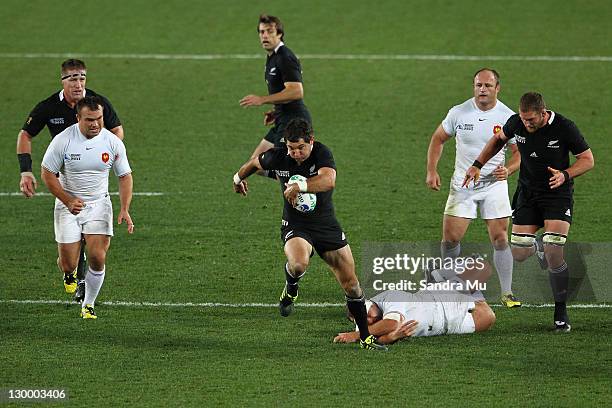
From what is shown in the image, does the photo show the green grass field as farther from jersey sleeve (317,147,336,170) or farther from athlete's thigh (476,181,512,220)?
jersey sleeve (317,147,336,170)

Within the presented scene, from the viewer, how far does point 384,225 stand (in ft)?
51.3

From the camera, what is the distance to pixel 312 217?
37.6 feet

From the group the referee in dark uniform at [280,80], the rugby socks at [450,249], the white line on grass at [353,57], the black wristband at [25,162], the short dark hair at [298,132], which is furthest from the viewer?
the white line on grass at [353,57]

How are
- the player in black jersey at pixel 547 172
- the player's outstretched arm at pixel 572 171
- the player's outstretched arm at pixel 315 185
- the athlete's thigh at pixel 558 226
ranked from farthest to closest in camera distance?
the athlete's thigh at pixel 558 226 < the player in black jersey at pixel 547 172 < the player's outstretched arm at pixel 572 171 < the player's outstretched arm at pixel 315 185

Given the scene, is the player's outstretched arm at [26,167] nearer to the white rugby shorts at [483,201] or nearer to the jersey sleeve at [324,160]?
the jersey sleeve at [324,160]

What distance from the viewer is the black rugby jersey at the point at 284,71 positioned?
47.6 feet

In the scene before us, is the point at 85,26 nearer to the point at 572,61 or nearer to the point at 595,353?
the point at 572,61

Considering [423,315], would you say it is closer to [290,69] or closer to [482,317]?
[482,317]

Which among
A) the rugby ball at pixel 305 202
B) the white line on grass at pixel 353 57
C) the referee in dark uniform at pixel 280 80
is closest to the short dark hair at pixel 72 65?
the referee in dark uniform at pixel 280 80

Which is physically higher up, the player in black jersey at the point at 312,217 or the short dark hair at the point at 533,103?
the short dark hair at the point at 533,103

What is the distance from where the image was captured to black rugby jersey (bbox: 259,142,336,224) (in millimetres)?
11383

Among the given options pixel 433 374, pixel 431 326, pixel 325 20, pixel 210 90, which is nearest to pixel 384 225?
pixel 431 326

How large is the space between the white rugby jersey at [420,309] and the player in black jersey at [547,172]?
1.15 m

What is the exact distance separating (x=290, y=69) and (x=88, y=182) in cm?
339
